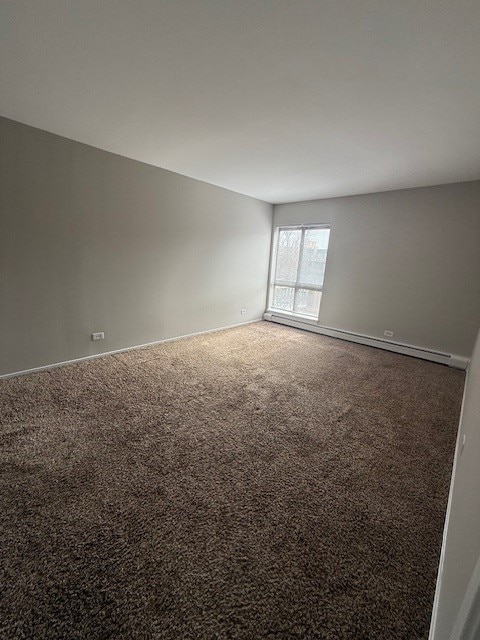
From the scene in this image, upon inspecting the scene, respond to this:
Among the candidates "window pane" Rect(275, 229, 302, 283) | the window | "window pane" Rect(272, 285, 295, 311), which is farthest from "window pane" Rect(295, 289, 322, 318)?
"window pane" Rect(275, 229, 302, 283)

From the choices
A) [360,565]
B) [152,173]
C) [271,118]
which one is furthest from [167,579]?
[152,173]

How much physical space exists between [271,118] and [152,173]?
1882 mm

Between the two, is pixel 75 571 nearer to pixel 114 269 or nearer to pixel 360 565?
pixel 360 565

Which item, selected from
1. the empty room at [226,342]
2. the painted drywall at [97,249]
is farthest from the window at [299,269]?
the painted drywall at [97,249]

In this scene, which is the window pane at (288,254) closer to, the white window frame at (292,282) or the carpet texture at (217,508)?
the white window frame at (292,282)

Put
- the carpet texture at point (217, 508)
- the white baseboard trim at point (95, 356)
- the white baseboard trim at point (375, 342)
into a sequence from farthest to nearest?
the white baseboard trim at point (375, 342)
the white baseboard trim at point (95, 356)
the carpet texture at point (217, 508)

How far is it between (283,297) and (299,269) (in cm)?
70

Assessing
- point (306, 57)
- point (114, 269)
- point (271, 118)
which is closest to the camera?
point (306, 57)

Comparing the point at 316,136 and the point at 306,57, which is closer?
the point at 306,57

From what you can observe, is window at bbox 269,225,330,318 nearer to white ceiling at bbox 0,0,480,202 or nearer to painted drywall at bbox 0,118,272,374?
painted drywall at bbox 0,118,272,374

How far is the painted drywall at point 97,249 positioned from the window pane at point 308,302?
1668 millimetres

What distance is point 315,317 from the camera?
5016mm

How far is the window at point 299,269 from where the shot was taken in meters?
4.80

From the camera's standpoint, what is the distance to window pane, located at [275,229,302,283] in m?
5.12
